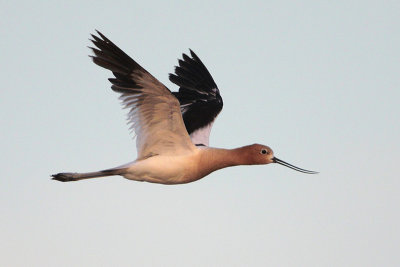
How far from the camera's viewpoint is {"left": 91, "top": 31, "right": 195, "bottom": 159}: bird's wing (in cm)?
1121

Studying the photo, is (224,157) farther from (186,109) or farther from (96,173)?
(186,109)

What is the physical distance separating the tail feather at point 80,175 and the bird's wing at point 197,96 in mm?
2457

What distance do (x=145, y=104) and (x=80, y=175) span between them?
2067 millimetres

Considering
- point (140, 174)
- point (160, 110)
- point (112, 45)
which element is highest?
point (112, 45)

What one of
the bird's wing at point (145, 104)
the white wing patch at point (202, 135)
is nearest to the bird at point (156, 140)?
the bird's wing at point (145, 104)

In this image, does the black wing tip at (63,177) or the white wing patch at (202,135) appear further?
the white wing patch at (202,135)

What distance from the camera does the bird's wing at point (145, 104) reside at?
11211mm

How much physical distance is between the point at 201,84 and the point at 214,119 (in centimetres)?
200

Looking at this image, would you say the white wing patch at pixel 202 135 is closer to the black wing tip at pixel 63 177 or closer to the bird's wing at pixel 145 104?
the bird's wing at pixel 145 104

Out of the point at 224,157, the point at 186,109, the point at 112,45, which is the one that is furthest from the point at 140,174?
the point at 186,109

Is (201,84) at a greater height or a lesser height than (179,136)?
greater

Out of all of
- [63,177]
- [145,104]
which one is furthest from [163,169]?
[63,177]

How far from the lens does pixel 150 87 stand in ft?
37.3

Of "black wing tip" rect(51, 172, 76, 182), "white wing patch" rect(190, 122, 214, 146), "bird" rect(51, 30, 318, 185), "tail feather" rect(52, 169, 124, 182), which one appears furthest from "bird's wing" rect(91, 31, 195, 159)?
"white wing patch" rect(190, 122, 214, 146)
